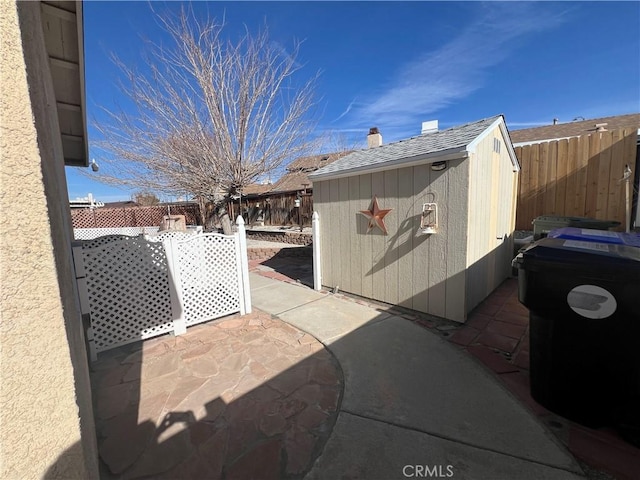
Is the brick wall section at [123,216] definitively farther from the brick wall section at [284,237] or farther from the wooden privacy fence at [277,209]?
the brick wall section at [284,237]

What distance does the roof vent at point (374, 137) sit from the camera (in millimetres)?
8680

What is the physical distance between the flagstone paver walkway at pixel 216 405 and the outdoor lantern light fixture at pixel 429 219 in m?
2.30

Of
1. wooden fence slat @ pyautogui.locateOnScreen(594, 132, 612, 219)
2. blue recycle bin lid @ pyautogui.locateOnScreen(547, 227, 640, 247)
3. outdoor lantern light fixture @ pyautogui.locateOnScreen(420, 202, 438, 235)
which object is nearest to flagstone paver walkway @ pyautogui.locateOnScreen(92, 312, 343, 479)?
outdoor lantern light fixture @ pyautogui.locateOnScreen(420, 202, 438, 235)

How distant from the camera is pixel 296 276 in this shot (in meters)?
7.53

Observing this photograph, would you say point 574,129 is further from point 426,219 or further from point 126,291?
point 126,291

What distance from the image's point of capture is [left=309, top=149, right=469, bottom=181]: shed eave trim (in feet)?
12.6

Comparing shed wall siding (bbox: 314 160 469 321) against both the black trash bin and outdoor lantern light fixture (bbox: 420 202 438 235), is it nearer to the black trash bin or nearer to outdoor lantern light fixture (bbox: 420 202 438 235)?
outdoor lantern light fixture (bbox: 420 202 438 235)

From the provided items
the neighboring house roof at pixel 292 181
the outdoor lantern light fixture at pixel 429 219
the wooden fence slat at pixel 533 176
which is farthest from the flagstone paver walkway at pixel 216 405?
the neighboring house roof at pixel 292 181

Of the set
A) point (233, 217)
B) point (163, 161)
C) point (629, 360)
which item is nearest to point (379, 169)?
point (629, 360)

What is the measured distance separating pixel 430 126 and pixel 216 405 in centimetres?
616

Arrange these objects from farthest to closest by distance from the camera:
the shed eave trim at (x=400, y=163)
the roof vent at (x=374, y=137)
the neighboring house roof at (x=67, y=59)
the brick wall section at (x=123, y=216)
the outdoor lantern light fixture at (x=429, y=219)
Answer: the brick wall section at (x=123, y=216) → the roof vent at (x=374, y=137) → the outdoor lantern light fixture at (x=429, y=219) → the shed eave trim at (x=400, y=163) → the neighboring house roof at (x=67, y=59)

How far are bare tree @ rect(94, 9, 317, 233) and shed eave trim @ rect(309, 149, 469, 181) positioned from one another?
504cm

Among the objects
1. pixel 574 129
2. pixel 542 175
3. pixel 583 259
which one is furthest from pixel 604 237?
pixel 574 129

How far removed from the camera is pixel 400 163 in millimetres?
4504
